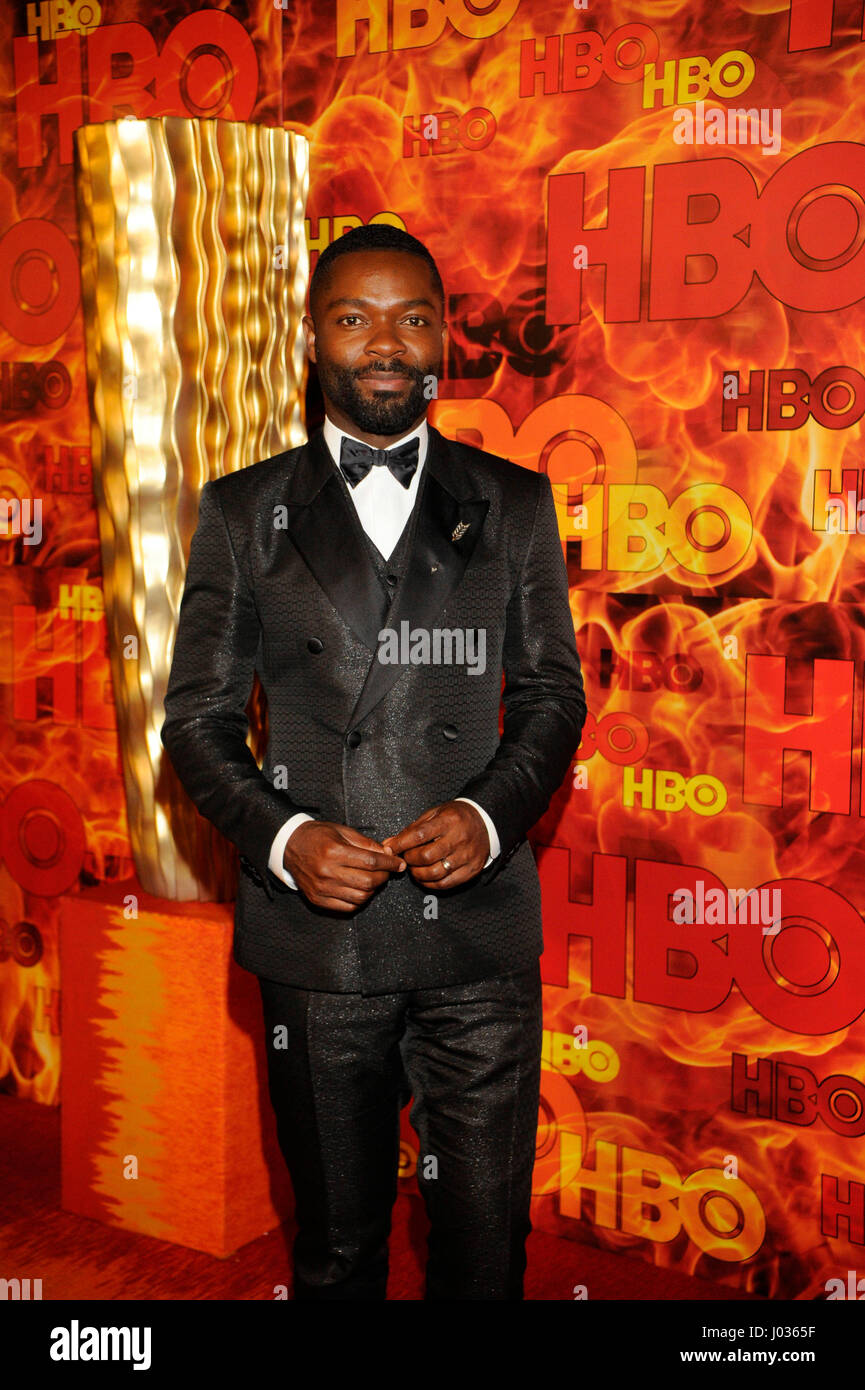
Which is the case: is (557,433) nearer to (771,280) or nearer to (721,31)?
Answer: (771,280)

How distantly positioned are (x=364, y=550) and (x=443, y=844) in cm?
41

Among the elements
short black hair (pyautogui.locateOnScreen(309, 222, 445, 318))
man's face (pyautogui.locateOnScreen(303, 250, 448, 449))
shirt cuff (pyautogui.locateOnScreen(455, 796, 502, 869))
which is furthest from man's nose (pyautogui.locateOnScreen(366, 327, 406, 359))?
shirt cuff (pyautogui.locateOnScreen(455, 796, 502, 869))

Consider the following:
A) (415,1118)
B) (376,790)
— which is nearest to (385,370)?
(376,790)

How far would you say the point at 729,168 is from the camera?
244 cm

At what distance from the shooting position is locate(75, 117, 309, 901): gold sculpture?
2479 mm

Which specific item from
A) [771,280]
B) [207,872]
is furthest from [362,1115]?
[771,280]

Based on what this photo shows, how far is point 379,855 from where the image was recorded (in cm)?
167

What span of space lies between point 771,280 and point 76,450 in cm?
172

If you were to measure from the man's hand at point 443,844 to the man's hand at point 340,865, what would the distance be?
0.07ft

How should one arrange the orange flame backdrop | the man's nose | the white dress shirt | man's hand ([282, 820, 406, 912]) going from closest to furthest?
man's hand ([282, 820, 406, 912])
the man's nose
the white dress shirt
the orange flame backdrop

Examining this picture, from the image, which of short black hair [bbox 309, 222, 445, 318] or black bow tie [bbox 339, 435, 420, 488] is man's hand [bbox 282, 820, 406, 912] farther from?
short black hair [bbox 309, 222, 445, 318]

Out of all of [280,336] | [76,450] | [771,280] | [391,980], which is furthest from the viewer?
[76,450]

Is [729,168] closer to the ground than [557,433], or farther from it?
farther from it

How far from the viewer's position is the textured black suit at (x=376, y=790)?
5.93 ft
